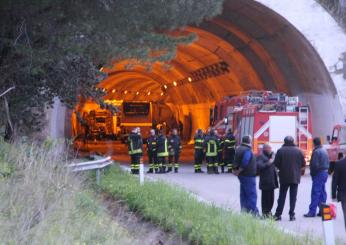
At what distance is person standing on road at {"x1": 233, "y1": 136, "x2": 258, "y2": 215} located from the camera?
11.7 metres

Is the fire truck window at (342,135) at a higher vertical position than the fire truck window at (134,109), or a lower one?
lower

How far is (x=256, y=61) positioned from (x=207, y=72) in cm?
830

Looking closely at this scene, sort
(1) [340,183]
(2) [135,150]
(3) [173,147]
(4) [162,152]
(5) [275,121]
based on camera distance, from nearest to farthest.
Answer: (1) [340,183], (2) [135,150], (5) [275,121], (4) [162,152], (3) [173,147]

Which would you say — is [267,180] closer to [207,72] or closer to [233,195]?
[233,195]

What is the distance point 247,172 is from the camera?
11742 mm

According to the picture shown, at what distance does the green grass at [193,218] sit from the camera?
8250 millimetres

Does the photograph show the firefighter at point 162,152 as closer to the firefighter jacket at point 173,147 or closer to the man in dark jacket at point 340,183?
the firefighter jacket at point 173,147

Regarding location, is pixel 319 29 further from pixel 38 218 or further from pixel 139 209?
pixel 38 218

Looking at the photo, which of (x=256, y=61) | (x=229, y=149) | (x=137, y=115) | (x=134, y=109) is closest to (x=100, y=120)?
(x=134, y=109)

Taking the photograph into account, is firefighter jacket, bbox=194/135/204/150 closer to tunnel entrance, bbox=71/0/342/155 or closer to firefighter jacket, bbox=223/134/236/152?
firefighter jacket, bbox=223/134/236/152

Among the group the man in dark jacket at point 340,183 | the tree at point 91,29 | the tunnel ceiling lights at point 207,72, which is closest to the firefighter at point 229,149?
the tree at point 91,29

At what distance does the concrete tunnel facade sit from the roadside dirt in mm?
6248

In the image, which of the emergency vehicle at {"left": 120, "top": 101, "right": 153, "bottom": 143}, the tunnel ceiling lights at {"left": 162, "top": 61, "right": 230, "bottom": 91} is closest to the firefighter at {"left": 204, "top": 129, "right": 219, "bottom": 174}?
the tunnel ceiling lights at {"left": 162, "top": 61, "right": 230, "bottom": 91}

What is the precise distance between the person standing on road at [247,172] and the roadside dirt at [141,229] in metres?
1.92
